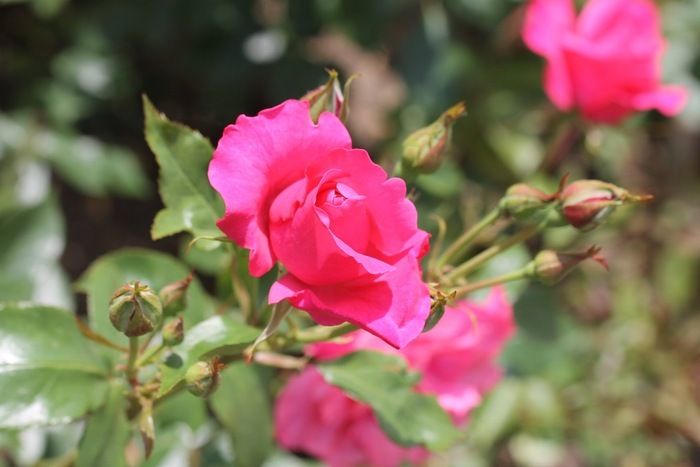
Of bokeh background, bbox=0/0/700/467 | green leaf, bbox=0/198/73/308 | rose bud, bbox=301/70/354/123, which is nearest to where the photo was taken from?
A: rose bud, bbox=301/70/354/123

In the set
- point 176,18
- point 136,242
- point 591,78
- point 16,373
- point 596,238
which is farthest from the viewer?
point 136,242

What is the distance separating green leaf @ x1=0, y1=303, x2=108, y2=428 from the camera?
74 cm

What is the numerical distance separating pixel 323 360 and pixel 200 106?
1.19 metres

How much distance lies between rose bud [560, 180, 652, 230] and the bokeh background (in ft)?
1.74

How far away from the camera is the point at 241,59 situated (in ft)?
5.67

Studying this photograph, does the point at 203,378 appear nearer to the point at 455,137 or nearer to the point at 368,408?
the point at 368,408

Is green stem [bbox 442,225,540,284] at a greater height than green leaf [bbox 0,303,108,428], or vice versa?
green stem [bbox 442,225,540,284]

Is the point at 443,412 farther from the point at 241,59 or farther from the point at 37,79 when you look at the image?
the point at 37,79

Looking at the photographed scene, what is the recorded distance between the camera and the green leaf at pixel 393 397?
845 millimetres

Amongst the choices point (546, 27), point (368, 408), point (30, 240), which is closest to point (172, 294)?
point (368, 408)

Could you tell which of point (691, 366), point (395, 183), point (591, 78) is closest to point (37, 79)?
point (591, 78)

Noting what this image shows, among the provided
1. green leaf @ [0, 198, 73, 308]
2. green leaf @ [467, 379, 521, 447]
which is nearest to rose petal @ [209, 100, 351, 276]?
green leaf @ [0, 198, 73, 308]

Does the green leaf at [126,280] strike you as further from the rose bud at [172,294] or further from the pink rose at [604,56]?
the pink rose at [604,56]

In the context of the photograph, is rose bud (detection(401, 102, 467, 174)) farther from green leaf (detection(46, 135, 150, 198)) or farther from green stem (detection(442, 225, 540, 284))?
green leaf (detection(46, 135, 150, 198))
